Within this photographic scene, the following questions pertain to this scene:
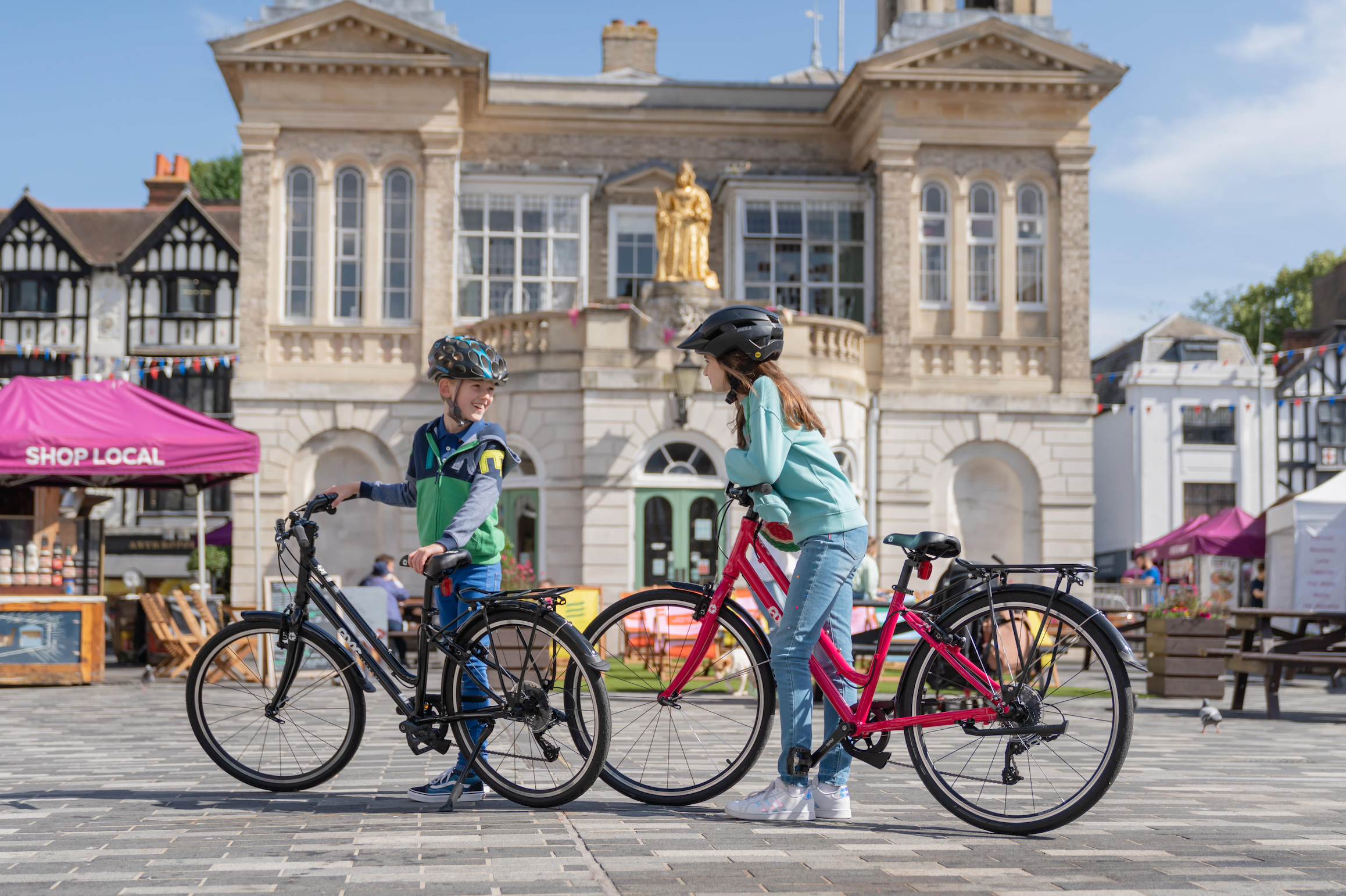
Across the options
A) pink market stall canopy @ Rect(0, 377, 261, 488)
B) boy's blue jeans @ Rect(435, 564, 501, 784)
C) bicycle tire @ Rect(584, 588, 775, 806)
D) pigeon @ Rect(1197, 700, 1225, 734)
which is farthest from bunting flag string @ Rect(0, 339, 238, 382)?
bicycle tire @ Rect(584, 588, 775, 806)

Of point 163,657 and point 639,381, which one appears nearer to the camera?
point 163,657

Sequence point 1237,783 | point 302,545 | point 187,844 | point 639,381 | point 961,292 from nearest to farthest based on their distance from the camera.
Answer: point 187,844
point 302,545
point 1237,783
point 639,381
point 961,292

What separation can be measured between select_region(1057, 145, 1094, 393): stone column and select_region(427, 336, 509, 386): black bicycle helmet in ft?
70.8

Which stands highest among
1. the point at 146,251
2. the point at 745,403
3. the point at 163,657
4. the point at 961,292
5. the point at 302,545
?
the point at 146,251

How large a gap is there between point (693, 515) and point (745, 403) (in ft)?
59.4

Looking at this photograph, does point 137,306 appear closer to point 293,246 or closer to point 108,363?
point 108,363

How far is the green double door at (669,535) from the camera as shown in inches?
915

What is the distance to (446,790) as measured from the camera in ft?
18.5

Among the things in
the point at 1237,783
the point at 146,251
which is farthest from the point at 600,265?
the point at 1237,783

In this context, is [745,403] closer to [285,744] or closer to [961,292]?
[285,744]

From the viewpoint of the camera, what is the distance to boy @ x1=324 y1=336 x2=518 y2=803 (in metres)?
5.65

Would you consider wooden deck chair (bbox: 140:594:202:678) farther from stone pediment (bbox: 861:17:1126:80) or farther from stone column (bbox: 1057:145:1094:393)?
stone column (bbox: 1057:145:1094:393)

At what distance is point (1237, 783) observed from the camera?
6797 millimetres

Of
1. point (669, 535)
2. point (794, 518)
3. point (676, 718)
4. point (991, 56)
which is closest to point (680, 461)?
point (669, 535)
